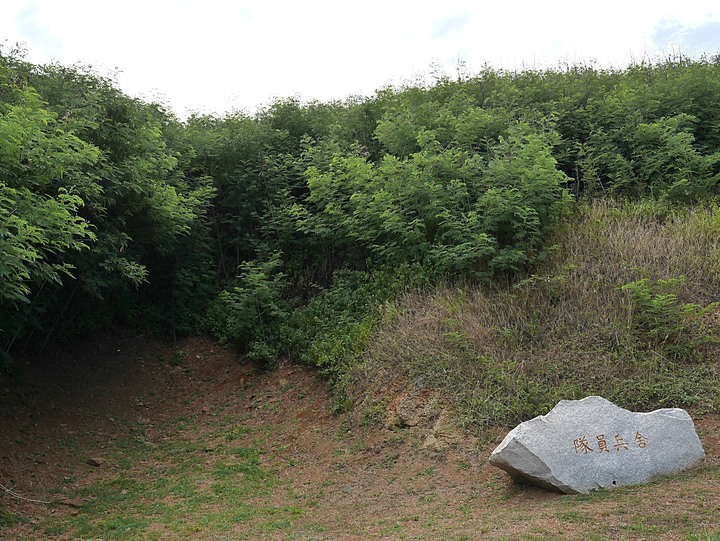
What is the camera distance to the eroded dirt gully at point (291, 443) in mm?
6582

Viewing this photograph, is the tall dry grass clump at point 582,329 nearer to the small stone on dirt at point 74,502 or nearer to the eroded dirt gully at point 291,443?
the eroded dirt gully at point 291,443

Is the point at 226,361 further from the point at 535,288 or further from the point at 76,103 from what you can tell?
the point at 535,288

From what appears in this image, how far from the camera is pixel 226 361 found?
1352 cm

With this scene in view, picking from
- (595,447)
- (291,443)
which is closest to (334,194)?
(291,443)

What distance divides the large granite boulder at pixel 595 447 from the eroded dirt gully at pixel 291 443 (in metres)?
0.33

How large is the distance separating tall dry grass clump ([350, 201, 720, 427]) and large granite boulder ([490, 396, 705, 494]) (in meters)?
1.13

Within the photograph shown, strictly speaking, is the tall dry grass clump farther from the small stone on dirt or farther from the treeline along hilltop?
the small stone on dirt

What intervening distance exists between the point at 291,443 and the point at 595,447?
5165 mm

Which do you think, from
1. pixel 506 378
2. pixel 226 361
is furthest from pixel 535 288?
pixel 226 361

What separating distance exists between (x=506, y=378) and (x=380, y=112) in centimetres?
894

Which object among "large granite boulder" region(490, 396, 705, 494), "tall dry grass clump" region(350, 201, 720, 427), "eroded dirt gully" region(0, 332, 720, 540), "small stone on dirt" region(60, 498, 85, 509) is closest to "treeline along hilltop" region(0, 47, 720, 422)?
"tall dry grass clump" region(350, 201, 720, 427)

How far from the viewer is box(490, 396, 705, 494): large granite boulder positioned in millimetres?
6621

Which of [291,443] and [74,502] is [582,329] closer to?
[291,443]

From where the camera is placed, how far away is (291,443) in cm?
1016
